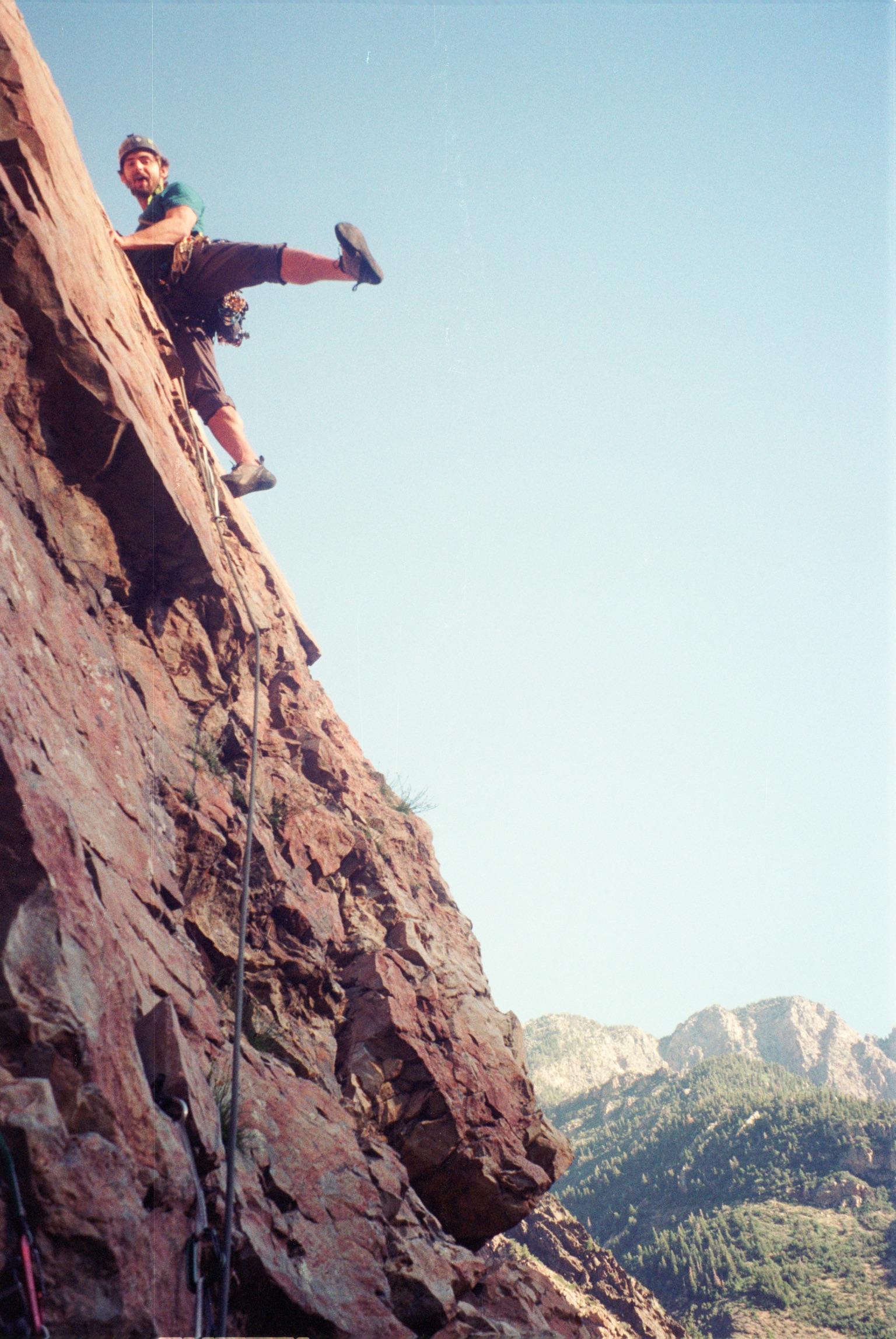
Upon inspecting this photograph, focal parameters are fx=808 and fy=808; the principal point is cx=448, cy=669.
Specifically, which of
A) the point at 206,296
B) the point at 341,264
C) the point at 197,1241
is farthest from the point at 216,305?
the point at 197,1241

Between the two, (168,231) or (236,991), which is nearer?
(236,991)

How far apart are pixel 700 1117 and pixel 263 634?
6638cm

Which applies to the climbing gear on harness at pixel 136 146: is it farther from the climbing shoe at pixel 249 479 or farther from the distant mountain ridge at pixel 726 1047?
the distant mountain ridge at pixel 726 1047

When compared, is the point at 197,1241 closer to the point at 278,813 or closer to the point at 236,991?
the point at 236,991

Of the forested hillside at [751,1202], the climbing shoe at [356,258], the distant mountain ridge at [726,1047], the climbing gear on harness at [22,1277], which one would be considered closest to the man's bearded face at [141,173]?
the climbing shoe at [356,258]

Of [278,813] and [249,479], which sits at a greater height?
[249,479]

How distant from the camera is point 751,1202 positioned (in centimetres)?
4781

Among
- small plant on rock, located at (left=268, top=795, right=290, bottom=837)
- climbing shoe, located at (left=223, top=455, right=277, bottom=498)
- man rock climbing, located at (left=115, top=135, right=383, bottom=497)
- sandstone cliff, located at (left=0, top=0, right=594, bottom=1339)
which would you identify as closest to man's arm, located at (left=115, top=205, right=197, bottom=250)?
man rock climbing, located at (left=115, top=135, right=383, bottom=497)

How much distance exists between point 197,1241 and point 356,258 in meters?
8.93

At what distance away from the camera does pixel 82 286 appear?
680 cm

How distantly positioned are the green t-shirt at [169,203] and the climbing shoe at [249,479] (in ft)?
9.50

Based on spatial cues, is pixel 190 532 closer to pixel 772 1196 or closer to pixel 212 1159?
pixel 212 1159

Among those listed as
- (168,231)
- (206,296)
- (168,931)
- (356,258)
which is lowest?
(168,931)

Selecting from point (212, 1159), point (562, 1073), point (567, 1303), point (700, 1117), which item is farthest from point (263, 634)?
point (562, 1073)
